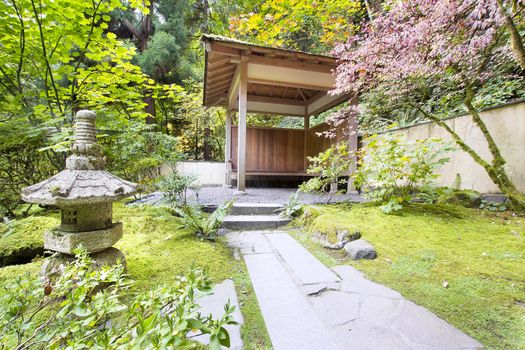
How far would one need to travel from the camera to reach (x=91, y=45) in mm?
3674

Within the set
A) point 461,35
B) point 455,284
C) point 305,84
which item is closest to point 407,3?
point 461,35

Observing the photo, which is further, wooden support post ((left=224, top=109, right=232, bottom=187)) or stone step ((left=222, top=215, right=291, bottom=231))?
wooden support post ((left=224, top=109, right=232, bottom=187))

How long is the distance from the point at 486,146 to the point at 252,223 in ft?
13.8

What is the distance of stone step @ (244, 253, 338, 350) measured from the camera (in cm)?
134

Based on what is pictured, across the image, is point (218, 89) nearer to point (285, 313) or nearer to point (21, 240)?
point (21, 240)

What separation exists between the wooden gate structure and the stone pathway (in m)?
3.33

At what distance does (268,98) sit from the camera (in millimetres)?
8078

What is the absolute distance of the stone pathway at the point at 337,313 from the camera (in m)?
1.32

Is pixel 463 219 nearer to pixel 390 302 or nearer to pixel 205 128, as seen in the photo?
pixel 390 302

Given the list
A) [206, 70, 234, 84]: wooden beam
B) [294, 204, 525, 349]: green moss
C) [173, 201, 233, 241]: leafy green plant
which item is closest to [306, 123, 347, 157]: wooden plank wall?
[206, 70, 234, 84]: wooden beam

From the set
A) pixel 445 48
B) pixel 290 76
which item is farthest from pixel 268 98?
pixel 445 48

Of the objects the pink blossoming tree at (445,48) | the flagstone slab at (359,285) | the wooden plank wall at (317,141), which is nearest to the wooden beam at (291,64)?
the pink blossoming tree at (445,48)

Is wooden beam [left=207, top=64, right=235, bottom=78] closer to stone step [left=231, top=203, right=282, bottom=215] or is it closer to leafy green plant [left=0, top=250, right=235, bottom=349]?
stone step [left=231, top=203, right=282, bottom=215]

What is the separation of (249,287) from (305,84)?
201 inches
